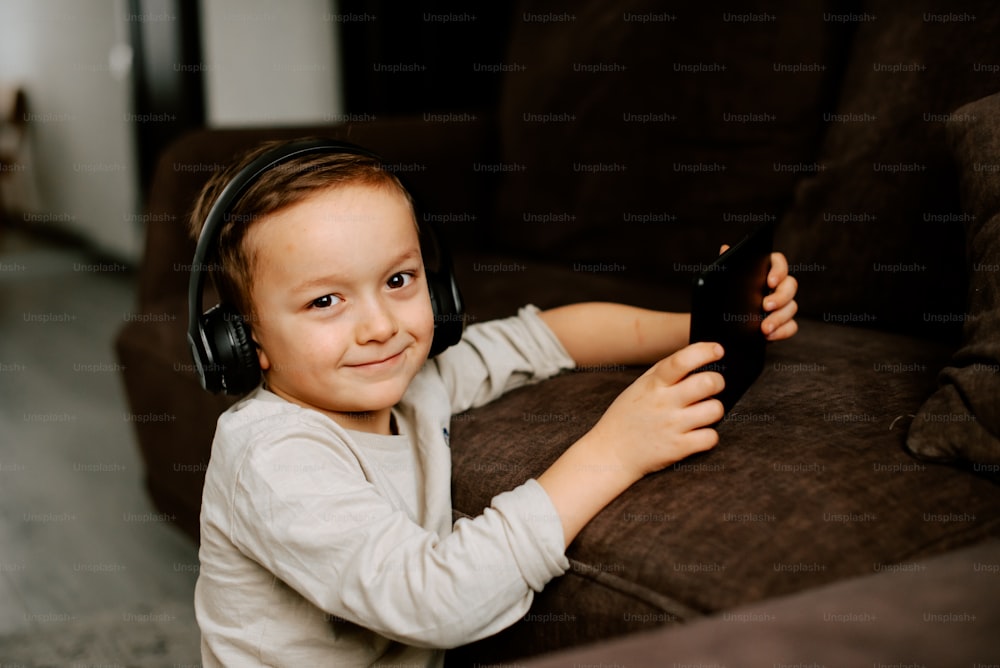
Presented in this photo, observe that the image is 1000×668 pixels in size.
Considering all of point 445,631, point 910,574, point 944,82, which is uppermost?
point 944,82

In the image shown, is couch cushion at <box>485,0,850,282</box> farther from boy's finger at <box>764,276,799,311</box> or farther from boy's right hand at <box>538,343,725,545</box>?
boy's right hand at <box>538,343,725,545</box>

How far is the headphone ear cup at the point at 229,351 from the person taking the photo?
869mm

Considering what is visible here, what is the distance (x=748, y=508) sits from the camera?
0.75 m

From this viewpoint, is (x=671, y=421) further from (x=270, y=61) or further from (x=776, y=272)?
(x=270, y=61)

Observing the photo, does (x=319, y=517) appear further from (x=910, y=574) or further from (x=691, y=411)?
(x=910, y=574)

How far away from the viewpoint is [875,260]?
1.23 metres

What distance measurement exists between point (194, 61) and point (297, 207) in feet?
8.57

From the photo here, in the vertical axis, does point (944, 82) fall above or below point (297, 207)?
above

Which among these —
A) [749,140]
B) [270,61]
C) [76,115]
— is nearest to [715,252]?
[749,140]

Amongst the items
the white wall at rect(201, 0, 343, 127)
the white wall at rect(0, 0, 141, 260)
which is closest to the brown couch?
the white wall at rect(201, 0, 343, 127)

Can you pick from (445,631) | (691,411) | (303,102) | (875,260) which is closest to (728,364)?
(691,411)

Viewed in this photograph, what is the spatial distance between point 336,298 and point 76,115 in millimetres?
4040

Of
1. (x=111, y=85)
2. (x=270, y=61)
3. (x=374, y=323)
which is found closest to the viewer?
(x=374, y=323)

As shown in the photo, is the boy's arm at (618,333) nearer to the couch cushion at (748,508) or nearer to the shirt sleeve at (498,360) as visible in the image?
the shirt sleeve at (498,360)
